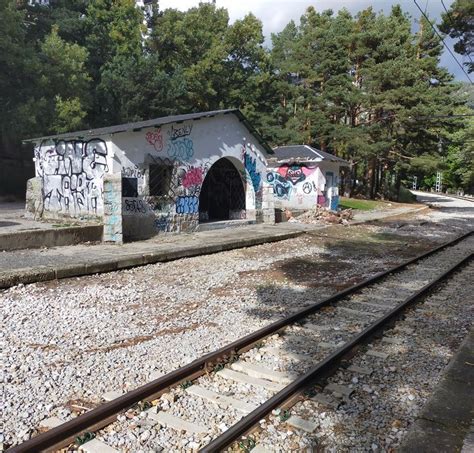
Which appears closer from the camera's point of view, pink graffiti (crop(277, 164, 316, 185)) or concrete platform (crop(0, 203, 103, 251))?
concrete platform (crop(0, 203, 103, 251))

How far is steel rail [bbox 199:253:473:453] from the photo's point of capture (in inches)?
139

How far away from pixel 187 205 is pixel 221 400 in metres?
12.5

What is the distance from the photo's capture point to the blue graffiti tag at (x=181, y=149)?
51.9 feet

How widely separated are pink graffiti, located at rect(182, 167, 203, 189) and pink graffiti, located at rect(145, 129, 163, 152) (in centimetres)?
153

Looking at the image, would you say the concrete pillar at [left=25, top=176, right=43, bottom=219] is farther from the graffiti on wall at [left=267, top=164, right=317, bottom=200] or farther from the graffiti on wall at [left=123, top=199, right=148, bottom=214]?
the graffiti on wall at [left=267, top=164, right=317, bottom=200]

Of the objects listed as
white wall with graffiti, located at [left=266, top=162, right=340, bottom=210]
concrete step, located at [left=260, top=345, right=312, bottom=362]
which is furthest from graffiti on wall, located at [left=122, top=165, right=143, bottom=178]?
white wall with graffiti, located at [left=266, top=162, right=340, bottom=210]

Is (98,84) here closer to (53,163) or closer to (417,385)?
(53,163)

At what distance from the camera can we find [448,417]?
3.95m

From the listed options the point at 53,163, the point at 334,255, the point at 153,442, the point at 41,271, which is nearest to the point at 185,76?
the point at 53,163

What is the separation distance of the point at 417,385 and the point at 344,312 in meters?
2.59

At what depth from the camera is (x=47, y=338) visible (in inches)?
231

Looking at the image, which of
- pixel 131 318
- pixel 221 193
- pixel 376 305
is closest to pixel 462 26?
pixel 221 193

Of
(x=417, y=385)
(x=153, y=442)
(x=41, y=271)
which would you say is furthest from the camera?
(x=41, y=271)

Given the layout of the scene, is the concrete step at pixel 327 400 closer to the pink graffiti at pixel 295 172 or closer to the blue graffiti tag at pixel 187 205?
the blue graffiti tag at pixel 187 205
